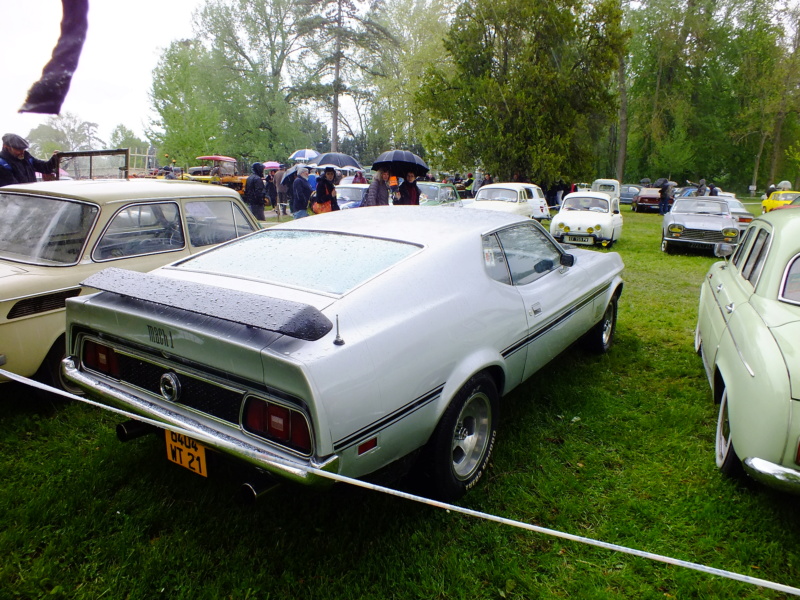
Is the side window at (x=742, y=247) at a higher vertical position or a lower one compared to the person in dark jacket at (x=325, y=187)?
lower

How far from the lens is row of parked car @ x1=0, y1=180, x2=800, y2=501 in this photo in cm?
199

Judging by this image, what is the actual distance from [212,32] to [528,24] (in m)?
19.3

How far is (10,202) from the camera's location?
3.82 m

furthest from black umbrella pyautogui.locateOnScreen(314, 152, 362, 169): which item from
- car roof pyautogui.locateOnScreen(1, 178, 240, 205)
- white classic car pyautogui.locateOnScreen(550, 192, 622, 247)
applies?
car roof pyautogui.locateOnScreen(1, 178, 240, 205)

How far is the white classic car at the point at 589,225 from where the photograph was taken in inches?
462

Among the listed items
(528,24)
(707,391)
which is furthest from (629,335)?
(528,24)

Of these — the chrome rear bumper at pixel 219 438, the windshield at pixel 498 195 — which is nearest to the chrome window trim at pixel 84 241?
the chrome rear bumper at pixel 219 438

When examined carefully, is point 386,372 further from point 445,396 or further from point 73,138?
point 73,138

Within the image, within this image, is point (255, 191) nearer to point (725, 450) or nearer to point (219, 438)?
point (219, 438)

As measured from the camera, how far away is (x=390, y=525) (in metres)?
2.49

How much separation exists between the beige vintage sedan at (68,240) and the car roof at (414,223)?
1.27 metres

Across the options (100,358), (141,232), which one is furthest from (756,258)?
(141,232)

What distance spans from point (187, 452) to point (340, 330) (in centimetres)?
90

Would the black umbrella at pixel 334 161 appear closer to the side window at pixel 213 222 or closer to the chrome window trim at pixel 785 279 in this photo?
the side window at pixel 213 222
